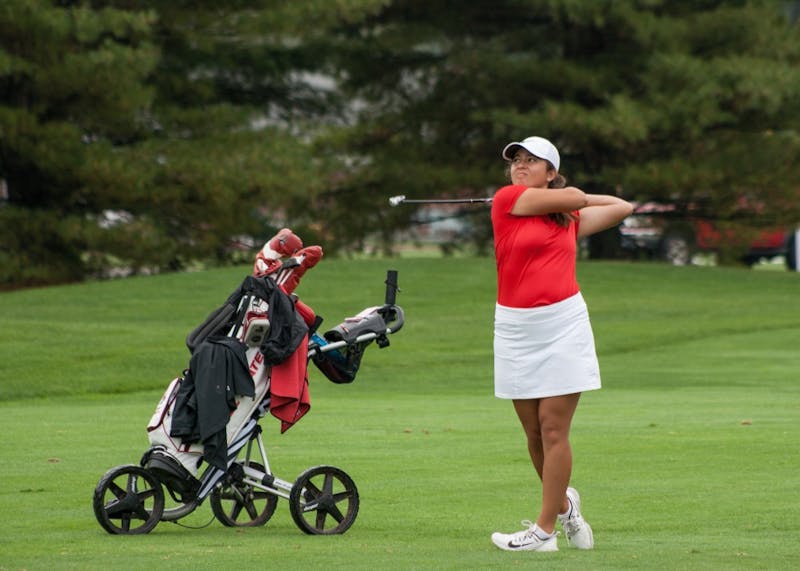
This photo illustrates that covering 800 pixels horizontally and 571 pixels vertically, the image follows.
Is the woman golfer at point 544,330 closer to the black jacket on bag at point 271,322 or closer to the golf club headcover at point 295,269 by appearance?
the black jacket on bag at point 271,322

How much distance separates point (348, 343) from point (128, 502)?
1.35 meters

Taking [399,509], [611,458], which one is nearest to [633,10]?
[611,458]

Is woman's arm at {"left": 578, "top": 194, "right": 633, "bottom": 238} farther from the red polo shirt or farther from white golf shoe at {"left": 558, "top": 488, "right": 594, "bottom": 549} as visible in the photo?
white golf shoe at {"left": 558, "top": 488, "right": 594, "bottom": 549}

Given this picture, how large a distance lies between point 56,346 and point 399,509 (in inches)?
487

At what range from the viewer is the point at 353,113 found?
130 ft

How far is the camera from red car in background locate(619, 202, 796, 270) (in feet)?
123

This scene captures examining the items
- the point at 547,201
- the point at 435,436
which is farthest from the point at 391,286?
the point at 435,436

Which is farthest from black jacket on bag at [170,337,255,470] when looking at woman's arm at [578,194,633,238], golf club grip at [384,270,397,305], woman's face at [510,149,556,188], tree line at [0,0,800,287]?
tree line at [0,0,800,287]

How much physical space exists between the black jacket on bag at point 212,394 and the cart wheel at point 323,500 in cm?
43

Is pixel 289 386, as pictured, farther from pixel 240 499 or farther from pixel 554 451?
pixel 554 451

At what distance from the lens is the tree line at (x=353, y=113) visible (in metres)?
30.3

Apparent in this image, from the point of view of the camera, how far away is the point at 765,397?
51.7ft

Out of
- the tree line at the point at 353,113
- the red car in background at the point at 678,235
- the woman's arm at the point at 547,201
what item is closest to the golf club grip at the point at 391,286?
the woman's arm at the point at 547,201

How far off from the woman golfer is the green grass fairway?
30 centimetres
